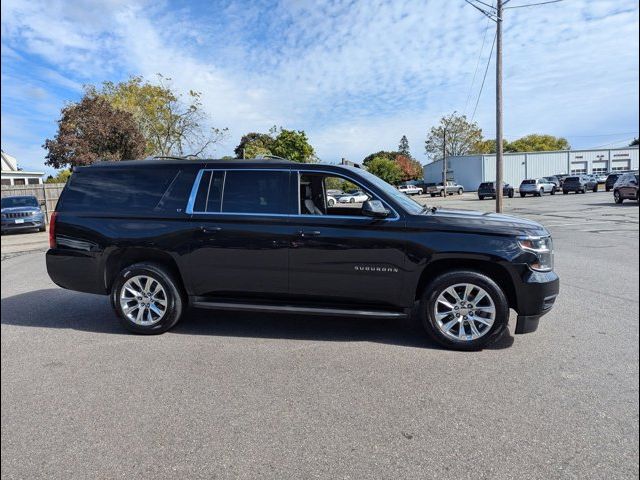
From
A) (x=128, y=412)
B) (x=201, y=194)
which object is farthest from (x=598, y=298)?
(x=128, y=412)

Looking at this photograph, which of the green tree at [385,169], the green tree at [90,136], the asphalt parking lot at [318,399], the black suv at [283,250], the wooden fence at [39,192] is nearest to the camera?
the asphalt parking lot at [318,399]

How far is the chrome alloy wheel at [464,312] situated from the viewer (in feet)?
13.4

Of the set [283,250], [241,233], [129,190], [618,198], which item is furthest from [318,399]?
[618,198]

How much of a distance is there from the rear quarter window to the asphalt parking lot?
4.70 ft

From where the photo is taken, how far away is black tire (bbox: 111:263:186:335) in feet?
15.2

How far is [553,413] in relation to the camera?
2.97m

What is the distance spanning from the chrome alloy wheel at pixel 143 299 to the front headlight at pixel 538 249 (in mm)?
3811

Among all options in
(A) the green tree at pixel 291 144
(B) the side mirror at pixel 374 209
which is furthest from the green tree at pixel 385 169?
(B) the side mirror at pixel 374 209

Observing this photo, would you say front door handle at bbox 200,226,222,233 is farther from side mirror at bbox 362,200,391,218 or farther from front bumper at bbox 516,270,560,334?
front bumper at bbox 516,270,560,334

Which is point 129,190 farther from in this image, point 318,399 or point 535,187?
point 535,187

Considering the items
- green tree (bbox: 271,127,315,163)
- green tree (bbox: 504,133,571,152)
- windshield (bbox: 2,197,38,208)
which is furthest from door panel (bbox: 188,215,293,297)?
green tree (bbox: 504,133,571,152)

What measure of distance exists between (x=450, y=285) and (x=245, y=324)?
7.85 feet

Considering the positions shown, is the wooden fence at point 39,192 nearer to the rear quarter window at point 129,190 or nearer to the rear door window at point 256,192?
the rear quarter window at point 129,190

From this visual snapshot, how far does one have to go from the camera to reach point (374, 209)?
424cm
